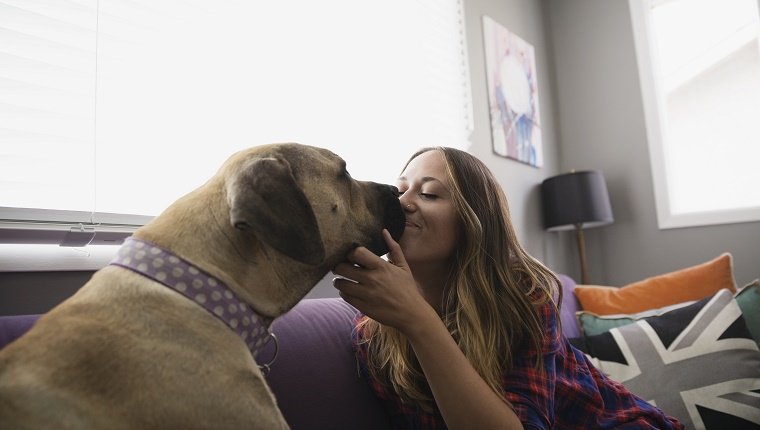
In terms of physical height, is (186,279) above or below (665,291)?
above

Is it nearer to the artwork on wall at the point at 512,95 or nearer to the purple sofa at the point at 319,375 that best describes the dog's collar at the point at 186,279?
the purple sofa at the point at 319,375

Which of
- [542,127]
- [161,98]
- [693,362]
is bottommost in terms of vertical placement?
[693,362]

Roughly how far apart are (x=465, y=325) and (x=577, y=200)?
2.48 metres

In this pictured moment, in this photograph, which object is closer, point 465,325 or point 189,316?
point 189,316

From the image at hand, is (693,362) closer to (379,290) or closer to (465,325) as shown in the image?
(465,325)

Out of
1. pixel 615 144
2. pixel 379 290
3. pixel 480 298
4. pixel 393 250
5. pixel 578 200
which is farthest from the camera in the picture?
pixel 615 144

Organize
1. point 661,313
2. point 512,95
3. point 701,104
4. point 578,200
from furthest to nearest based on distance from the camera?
point 701,104, point 512,95, point 578,200, point 661,313

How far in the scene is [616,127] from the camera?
401 cm

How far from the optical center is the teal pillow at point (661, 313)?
2021 millimetres

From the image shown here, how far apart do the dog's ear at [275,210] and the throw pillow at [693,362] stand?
1688 millimetres

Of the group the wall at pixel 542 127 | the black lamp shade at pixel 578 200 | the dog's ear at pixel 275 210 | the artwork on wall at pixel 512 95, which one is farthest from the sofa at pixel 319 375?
the black lamp shade at pixel 578 200

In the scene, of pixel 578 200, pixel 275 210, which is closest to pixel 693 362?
pixel 578 200

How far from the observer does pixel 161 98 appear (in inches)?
62.2

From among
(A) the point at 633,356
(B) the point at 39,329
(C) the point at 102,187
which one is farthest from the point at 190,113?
(A) the point at 633,356
